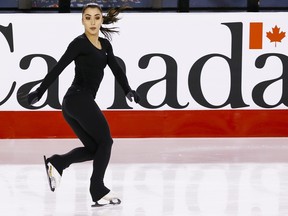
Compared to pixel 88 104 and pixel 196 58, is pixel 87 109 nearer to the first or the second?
pixel 88 104

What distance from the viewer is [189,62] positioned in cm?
904

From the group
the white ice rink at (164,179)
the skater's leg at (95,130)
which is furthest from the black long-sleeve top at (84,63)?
the white ice rink at (164,179)

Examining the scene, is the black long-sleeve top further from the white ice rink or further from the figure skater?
the white ice rink

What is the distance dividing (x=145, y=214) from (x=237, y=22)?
3.81 m

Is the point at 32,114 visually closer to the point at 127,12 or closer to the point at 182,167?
the point at 127,12

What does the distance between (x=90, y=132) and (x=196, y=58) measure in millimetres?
3369

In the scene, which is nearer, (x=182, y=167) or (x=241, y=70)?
(x=182, y=167)

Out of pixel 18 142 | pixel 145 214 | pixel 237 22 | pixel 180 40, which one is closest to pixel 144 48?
pixel 180 40

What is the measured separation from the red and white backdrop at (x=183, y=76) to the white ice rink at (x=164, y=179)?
18 cm

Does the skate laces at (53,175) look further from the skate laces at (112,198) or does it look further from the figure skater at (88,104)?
the skate laces at (112,198)

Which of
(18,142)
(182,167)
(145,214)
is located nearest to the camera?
(145,214)

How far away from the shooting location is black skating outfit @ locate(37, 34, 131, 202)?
584 cm

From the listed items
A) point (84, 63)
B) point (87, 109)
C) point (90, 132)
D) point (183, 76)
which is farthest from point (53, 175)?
point (183, 76)

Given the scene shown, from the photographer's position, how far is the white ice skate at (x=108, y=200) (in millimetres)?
5972
